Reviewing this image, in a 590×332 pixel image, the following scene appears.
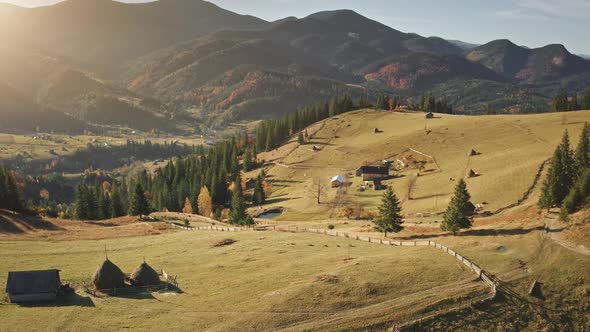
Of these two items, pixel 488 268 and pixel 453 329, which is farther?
pixel 488 268

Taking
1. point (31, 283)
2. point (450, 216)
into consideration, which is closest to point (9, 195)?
point (31, 283)

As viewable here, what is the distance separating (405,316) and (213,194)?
122 meters

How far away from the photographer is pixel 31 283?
53.7m

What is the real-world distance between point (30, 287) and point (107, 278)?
8.61m

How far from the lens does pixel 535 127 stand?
14900 centimetres

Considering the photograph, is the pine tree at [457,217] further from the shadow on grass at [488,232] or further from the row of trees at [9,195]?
the row of trees at [9,195]

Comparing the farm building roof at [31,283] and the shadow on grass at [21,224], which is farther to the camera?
the shadow on grass at [21,224]

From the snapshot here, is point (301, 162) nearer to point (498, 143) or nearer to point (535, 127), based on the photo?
point (498, 143)

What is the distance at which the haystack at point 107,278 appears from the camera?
2244 inches

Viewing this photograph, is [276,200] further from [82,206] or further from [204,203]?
[82,206]

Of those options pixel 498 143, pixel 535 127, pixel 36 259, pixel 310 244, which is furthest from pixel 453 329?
pixel 535 127

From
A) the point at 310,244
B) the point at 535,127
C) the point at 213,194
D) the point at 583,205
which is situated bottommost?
the point at 213,194

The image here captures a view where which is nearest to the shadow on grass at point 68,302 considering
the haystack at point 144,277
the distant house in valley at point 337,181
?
the haystack at point 144,277

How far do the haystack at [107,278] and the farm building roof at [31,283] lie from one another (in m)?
4.77
